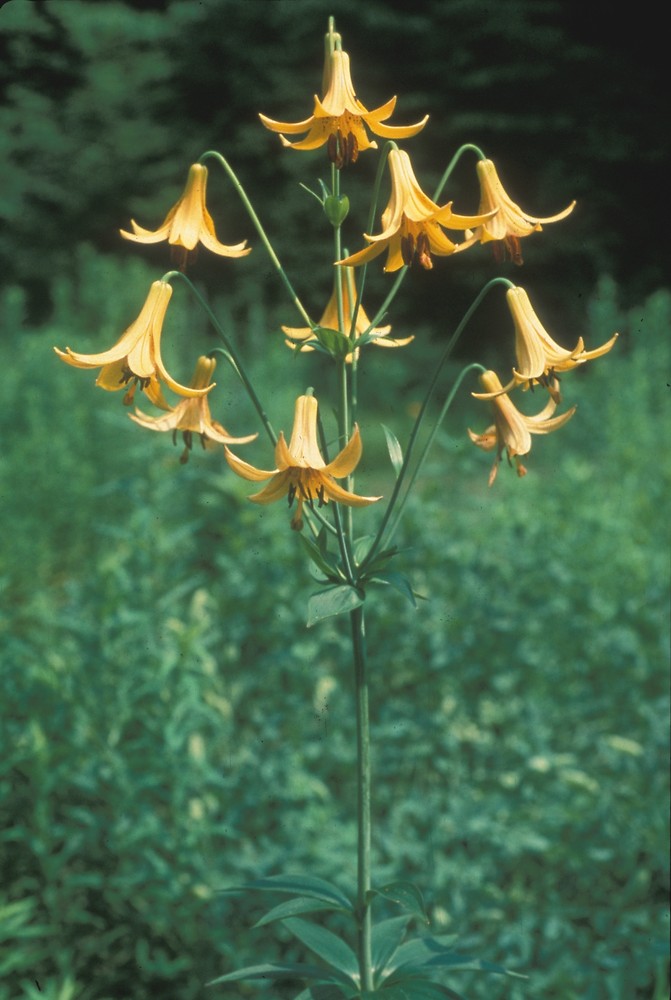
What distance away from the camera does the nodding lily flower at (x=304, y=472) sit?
1.23 metres

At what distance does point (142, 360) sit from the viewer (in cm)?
134

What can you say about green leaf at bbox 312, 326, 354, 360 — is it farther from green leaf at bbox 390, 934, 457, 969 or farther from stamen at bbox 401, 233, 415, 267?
green leaf at bbox 390, 934, 457, 969

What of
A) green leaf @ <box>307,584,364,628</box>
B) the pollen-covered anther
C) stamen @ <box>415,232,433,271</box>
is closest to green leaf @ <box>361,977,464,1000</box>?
green leaf @ <box>307,584,364,628</box>

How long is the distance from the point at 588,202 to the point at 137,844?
28.8ft

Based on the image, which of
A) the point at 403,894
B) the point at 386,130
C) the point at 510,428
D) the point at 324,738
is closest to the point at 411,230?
the point at 386,130

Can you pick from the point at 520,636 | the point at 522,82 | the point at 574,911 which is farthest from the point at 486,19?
the point at 574,911

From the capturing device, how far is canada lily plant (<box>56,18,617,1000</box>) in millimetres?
1284

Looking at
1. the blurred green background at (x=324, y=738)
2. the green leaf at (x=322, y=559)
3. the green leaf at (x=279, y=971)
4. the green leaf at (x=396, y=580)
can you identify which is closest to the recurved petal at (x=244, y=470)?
the green leaf at (x=322, y=559)

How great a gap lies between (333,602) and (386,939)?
0.63 m

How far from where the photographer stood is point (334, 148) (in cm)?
130

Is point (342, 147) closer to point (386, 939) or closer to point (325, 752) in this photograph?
point (386, 939)

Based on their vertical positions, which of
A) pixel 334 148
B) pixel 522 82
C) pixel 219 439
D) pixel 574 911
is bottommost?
pixel 574 911

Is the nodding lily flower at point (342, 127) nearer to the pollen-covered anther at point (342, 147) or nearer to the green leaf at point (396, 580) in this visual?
the pollen-covered anther at point (342, 147)

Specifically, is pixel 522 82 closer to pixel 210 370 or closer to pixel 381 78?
pixel 381 78
